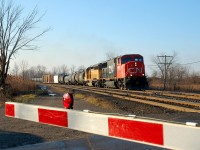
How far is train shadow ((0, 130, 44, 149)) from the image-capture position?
23.5 feet

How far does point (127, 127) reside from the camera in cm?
381

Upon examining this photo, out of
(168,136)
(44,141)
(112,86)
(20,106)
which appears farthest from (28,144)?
(112,86)

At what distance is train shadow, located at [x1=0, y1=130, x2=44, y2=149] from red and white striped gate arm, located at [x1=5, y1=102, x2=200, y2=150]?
6.42ft

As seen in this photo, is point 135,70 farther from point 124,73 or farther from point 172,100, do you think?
point 172,100

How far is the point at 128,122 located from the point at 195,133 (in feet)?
2.98

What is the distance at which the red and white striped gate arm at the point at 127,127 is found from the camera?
10.5 ft

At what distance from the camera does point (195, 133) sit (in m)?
3.06

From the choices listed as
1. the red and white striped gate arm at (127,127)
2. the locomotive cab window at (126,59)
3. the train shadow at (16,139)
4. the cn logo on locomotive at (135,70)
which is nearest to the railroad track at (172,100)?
the train shadow at (16,139)

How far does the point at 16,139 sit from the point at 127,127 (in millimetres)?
4607

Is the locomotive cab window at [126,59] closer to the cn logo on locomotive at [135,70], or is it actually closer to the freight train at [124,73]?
the freight train at [124,73]

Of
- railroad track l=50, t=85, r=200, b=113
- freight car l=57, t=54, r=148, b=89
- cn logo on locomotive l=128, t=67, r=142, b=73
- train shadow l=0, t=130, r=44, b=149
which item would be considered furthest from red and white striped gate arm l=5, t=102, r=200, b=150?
freight car l=57, t=54, r=148, b=89

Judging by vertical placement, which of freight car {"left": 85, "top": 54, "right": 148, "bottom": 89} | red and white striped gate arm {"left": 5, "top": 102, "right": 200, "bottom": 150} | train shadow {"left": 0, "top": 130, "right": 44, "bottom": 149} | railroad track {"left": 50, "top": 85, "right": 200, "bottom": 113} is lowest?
train shadow {"left": 0, "top": 130, "right": 44, "bottom": 149}

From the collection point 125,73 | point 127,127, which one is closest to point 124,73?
point 125,73

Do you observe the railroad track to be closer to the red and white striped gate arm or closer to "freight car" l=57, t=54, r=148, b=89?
the red and white striped gate arm
